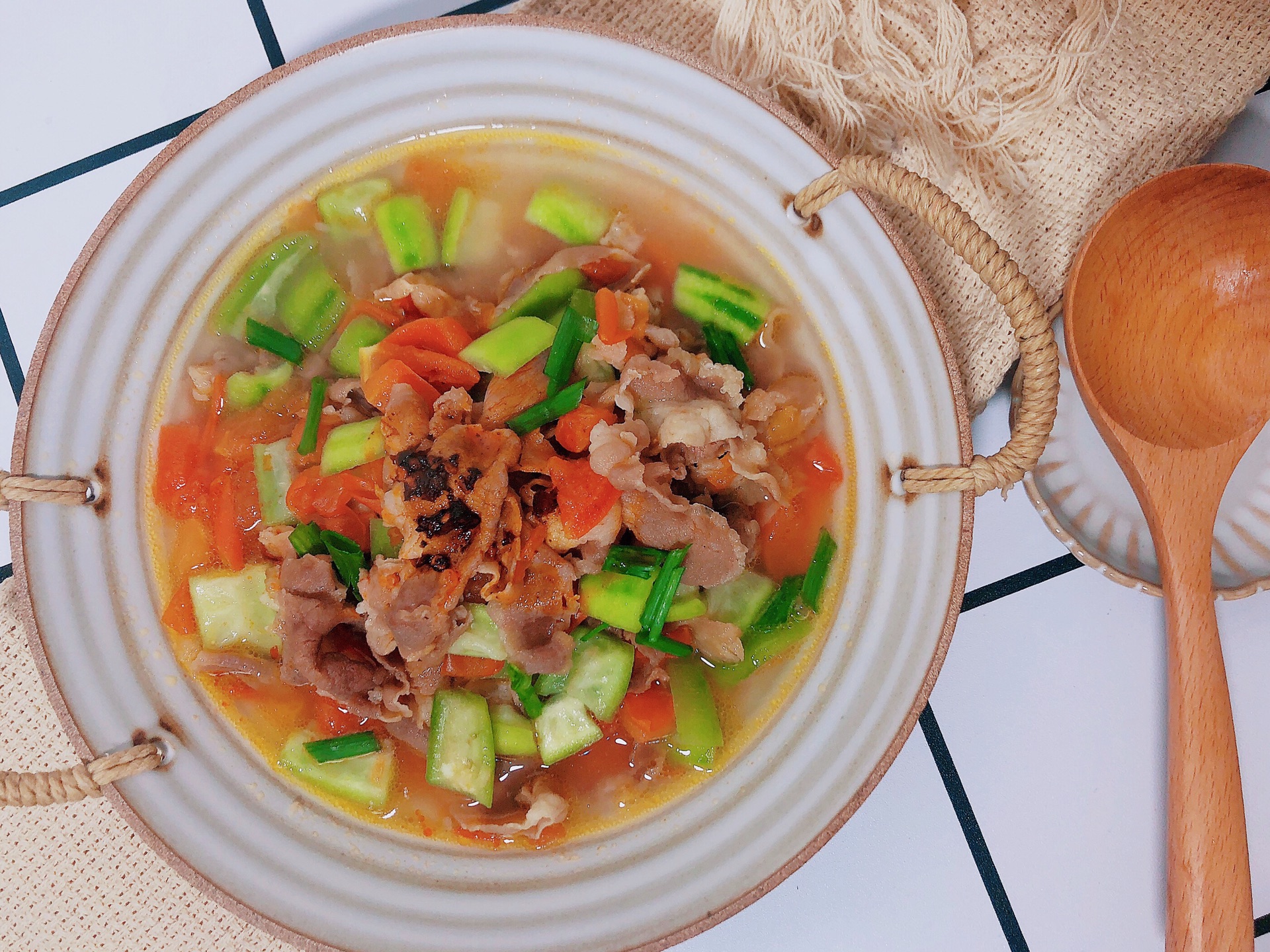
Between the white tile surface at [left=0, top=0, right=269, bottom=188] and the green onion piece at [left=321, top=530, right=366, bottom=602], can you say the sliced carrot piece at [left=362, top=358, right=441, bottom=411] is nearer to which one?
the green onion piece at [left=321, top=530, right=366, bottom=602]

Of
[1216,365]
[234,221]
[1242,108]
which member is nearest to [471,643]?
[234,221]

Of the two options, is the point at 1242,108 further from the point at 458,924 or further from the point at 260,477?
the point at 458,924

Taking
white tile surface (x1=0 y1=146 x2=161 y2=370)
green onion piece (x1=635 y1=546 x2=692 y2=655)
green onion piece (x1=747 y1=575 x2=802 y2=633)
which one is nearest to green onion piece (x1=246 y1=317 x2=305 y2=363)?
white tile surface (x1=0 y1=146 x2=161 y2=370)

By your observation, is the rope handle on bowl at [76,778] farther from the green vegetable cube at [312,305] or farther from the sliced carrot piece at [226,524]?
the green vegetable cube at [312,305]

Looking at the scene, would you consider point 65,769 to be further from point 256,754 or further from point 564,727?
point 564,727

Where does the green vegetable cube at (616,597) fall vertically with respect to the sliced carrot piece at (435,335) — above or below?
below

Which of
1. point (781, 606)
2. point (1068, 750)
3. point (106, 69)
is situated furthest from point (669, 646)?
point (106, 69)

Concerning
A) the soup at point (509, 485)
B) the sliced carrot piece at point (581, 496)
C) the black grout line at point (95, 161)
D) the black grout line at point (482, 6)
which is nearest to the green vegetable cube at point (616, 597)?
the soup at point (509, 485)
